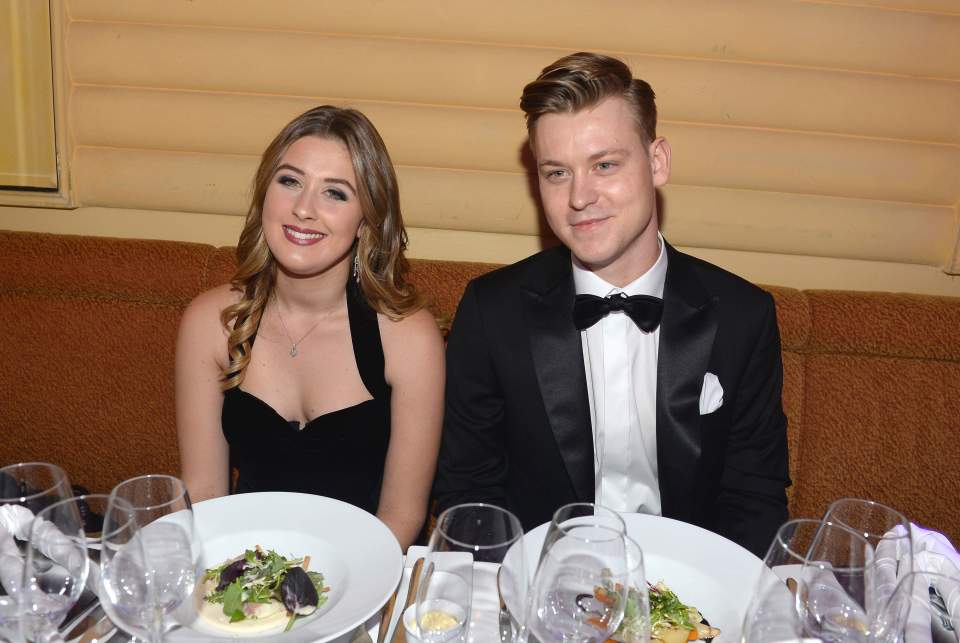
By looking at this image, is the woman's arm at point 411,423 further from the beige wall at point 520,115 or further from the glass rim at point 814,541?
the glass rim at point 814,541

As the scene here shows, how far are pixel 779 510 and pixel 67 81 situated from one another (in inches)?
113

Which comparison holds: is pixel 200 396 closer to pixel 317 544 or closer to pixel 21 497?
pixel 317 544

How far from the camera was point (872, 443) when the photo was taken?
8.84 ft

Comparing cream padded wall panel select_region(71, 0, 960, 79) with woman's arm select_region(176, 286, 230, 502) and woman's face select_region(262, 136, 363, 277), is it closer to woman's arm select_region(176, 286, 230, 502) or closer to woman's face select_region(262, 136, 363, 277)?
woman's face select_region(262, 136, 363, 277)

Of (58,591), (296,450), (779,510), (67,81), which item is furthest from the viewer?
(67,81)

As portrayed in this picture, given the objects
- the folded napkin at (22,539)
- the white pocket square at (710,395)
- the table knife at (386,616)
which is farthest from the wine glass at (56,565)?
the white pocket square at (710,395)

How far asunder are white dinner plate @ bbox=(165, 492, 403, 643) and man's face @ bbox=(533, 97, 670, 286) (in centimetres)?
98

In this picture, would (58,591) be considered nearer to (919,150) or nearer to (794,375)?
(794,375)

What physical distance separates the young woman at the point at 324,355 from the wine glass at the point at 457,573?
1.24 meters

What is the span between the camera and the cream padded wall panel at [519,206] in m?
2.92

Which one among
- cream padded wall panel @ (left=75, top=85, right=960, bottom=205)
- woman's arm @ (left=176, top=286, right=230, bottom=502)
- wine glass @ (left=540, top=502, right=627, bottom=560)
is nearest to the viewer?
wine glass @ (left=540, top=502, right=627, bottom=560)

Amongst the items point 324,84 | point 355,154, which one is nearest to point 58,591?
point 355,154

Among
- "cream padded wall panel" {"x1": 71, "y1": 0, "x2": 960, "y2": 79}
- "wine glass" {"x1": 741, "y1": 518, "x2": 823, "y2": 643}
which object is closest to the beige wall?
"cream padded wall panel" {"x1": 71, "y1": 0, "x2": 960, "y2": 79}

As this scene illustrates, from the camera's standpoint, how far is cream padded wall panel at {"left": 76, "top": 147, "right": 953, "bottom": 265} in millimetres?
2922
